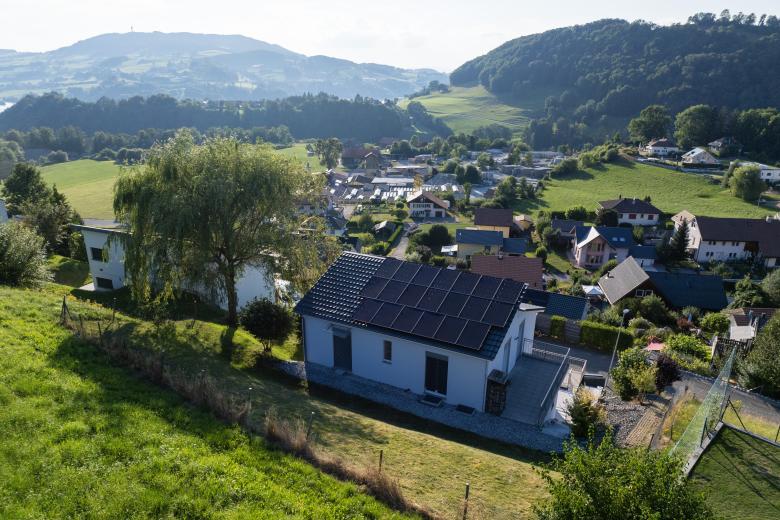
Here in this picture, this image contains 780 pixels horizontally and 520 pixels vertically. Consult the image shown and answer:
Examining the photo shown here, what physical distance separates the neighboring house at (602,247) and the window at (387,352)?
49306mm

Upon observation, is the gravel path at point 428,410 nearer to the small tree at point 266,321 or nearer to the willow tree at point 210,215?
the small tree at point 266,321

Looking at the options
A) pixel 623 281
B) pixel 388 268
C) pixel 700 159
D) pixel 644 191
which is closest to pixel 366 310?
pixel 388 268

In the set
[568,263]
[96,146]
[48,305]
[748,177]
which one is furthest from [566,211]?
[96,146]

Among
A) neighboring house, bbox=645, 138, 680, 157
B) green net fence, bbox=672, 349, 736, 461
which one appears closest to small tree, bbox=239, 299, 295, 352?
green net fence, bbox=672, 349, 736, 461

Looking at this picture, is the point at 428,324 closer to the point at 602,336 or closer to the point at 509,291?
the point at 509,291

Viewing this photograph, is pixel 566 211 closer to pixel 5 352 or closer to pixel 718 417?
pixel 718 417

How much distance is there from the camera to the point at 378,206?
97625 millimetres

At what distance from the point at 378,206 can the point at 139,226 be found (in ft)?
251

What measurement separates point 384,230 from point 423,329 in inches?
2300

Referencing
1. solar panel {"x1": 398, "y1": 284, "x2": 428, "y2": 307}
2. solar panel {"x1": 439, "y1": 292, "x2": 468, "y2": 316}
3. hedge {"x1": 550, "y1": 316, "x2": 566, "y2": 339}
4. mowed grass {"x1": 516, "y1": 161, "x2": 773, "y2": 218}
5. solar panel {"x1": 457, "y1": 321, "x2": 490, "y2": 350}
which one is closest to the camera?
solar panel {"x1": 457, "y1": 321, "x2": 490, "y2": 350}

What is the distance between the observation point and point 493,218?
75.4m

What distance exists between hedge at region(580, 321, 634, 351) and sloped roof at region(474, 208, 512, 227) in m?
44.8

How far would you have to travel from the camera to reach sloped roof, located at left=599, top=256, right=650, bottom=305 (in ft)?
150

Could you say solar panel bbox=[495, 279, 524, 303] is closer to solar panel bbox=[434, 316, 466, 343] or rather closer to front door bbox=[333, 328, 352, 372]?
solar panel bbox=[434, 316, 466, 343]
